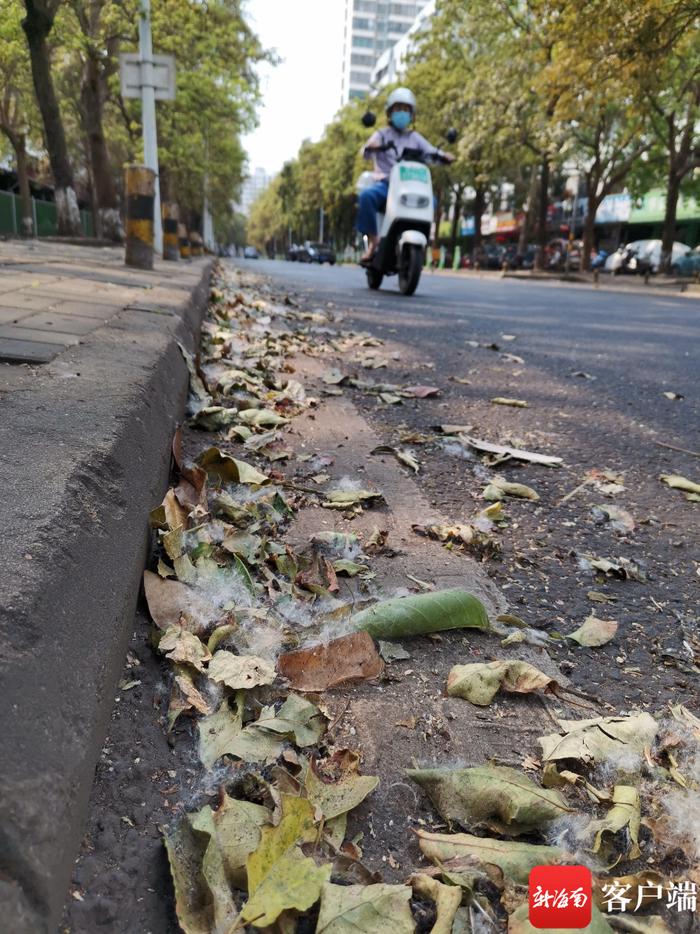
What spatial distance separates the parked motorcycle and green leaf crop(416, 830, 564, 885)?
25.8 feet

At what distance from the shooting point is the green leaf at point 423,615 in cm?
149

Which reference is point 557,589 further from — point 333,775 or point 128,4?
point 128,4

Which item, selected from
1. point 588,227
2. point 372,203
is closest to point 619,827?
point 372,203

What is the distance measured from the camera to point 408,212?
27.6 feet

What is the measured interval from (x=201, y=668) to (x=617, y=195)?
43037mm

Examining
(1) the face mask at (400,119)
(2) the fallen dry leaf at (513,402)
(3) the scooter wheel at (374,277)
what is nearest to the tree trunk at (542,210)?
(3) the scooter wheel at (374,277)

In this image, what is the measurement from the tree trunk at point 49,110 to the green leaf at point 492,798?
1498 cm

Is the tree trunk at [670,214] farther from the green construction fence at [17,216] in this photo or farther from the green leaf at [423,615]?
the green leaf at [423,615]

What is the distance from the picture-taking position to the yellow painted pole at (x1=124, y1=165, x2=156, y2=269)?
644cm

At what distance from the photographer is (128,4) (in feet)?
45.9

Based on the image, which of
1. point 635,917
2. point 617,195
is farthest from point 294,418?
point 617,195

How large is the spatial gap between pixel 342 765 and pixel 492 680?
35 centimetres

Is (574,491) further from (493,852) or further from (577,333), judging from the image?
(577,333)

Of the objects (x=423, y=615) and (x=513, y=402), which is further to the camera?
(x=513, y=402)
